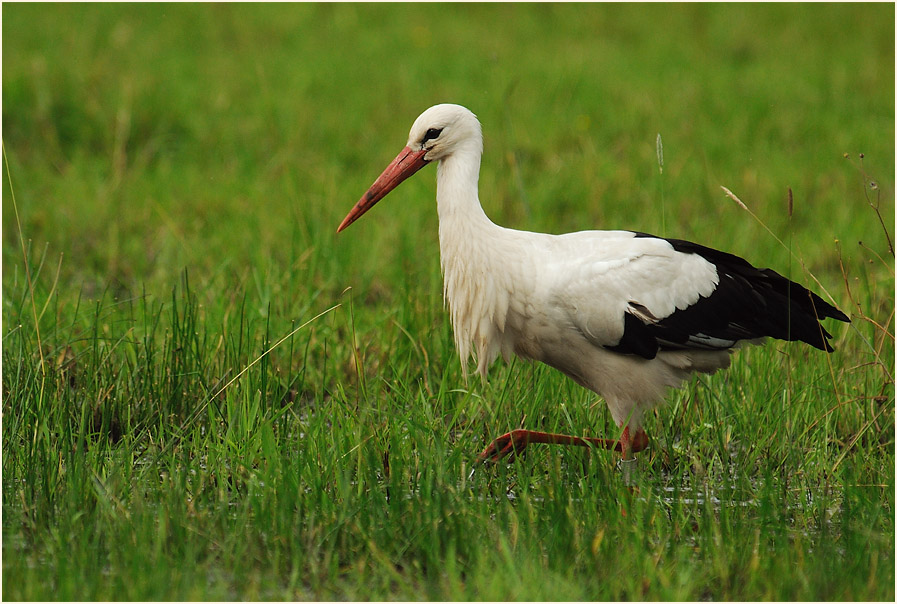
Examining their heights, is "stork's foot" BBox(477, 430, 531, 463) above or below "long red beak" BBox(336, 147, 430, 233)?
below

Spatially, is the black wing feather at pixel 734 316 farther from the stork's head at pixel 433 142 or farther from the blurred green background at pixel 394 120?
the blurred green background at pixel 394 120

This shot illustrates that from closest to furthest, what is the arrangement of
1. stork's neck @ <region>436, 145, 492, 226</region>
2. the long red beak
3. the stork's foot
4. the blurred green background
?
1. the stork's foot
2. stork's neck @ <region>436, 145, 492, 226</region>
3. the long red beak
4. the blurred green background

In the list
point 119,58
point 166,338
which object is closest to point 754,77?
point 119,58

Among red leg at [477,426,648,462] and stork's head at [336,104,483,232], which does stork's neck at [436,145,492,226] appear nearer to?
stork's head at [336,104,483,232]

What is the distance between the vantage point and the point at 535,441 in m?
3.86

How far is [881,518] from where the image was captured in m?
3.30

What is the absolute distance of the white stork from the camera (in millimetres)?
3807

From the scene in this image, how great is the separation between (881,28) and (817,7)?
1.20m

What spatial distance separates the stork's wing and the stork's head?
0.62 meters

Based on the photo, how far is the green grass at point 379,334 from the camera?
302 cm

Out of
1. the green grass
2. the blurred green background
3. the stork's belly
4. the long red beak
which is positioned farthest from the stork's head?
the blurred green background

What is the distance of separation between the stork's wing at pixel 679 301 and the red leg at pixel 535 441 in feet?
1.08

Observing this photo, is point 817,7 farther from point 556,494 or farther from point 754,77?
point 556,494

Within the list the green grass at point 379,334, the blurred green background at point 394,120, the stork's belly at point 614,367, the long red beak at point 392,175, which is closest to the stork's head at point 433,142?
the long red beak at point 392,175
